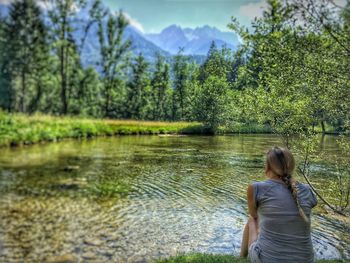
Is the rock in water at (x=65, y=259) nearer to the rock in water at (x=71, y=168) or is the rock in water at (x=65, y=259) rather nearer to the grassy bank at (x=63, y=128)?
→ the rock in water at (x=71, y=168)

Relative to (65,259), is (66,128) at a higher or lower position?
higher

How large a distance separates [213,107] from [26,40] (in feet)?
112

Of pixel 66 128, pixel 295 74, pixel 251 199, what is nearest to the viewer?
pixel 251 199

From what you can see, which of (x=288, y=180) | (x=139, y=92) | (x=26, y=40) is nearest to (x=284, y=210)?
(x=288, y=180)

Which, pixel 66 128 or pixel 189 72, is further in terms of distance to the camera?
pixel 189 72

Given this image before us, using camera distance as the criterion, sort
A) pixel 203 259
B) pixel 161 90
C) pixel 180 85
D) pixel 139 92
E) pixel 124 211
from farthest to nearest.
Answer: pixel 161 90
pixel 180 85
pixel 139 92
pixel 124 211
pixel 203 259

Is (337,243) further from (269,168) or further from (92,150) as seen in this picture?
(92,150)

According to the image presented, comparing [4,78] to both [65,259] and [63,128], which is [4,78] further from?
[65,259]

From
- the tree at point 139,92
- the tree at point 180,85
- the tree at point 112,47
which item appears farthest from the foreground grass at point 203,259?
the tree at point 180,85

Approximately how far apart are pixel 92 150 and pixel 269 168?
80.7 feet

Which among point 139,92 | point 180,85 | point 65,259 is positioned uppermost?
point 180,85

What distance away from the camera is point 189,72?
74125 millimetres

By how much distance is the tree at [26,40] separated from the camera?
56.7 m

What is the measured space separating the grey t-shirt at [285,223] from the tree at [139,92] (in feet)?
221
